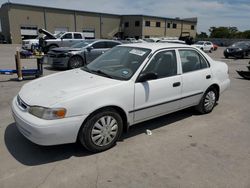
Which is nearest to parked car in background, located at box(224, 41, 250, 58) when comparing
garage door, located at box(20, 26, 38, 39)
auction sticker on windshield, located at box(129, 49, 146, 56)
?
auction sticker on windshield, located at box(129, 49, 146, 56)

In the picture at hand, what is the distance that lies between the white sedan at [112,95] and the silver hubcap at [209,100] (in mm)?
97

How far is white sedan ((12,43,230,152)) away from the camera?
2.85 m

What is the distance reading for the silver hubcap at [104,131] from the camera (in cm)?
316

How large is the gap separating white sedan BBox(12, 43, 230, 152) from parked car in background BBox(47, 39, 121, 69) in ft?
20.9

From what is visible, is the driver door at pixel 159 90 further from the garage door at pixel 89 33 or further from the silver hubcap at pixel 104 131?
the garage door at pixel 89 33

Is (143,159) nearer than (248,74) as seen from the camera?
Yes

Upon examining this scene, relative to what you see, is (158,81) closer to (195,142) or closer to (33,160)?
(195,142)

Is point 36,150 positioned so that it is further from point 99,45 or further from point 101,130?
point 99,45

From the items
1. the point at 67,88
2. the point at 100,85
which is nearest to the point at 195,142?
the point at 100,85

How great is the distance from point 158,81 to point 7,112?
3.28m

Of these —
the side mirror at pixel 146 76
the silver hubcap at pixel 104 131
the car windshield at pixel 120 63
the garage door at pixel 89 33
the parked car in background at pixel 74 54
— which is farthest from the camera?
the garage door at pixel 89 33

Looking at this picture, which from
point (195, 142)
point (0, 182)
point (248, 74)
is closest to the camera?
point (0, 182)

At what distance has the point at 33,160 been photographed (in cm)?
303

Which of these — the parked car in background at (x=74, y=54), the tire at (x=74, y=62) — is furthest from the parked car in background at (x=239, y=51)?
the tire at (x=74, y=62)
